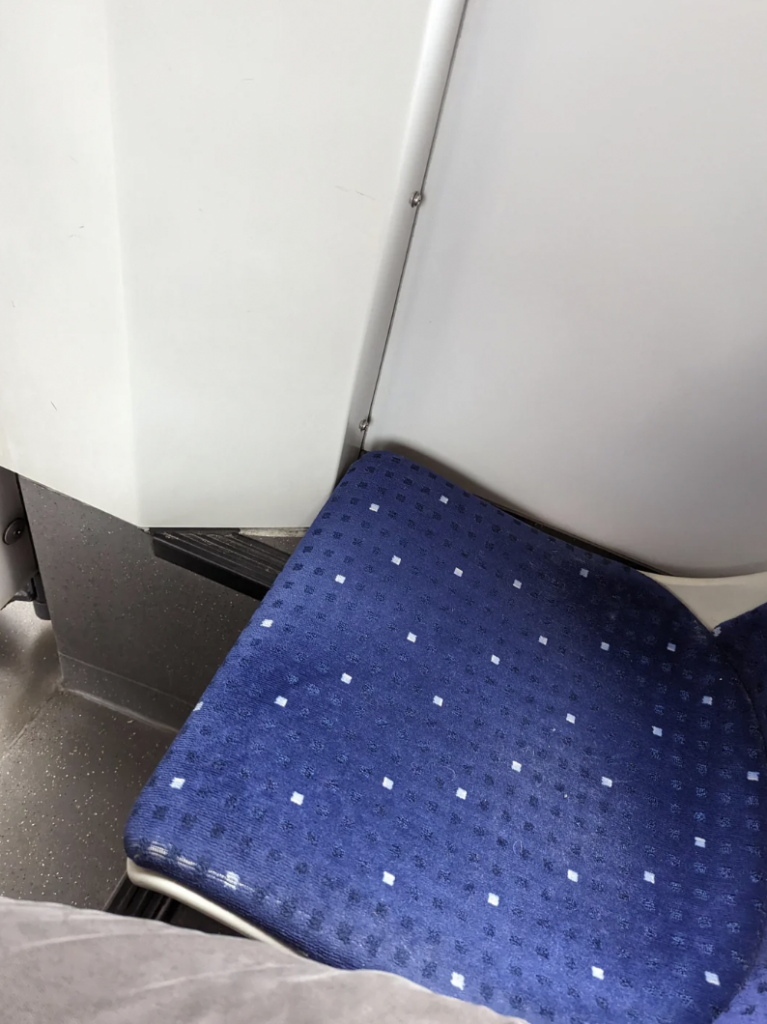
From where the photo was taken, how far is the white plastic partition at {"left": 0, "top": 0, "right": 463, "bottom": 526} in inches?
24.3

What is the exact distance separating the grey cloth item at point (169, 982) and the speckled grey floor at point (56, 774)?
0.73 meters

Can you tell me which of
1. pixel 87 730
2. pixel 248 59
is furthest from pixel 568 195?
pixel 87 730

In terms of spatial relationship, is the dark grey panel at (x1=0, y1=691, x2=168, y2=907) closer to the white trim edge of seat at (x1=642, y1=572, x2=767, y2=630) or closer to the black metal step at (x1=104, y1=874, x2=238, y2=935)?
the black metal step at (x1=104, y1=874, x2=238, y2=935)

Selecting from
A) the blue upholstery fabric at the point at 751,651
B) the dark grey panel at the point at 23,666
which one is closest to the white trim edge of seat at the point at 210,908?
the blue upholstery fabric at the point at 751,651

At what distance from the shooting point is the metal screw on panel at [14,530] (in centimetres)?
120

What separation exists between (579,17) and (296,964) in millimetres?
827

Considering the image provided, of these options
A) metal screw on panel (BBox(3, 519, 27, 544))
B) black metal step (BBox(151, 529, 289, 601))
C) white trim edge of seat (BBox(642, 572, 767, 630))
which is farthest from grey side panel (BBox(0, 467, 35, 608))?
white trim edge of seat (BBox(642, 572, 767, 630))

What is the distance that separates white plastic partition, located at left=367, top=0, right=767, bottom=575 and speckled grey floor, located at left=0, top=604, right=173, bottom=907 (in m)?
0.73

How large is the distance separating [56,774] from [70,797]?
0.16 ft

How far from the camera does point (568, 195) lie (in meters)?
0.79

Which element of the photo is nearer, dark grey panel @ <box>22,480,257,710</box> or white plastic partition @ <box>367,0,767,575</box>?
white plastic partition @ <box>367,0,767,575</box>

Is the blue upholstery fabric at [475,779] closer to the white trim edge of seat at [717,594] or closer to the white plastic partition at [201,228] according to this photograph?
the white trim edge of seat at [717,594]

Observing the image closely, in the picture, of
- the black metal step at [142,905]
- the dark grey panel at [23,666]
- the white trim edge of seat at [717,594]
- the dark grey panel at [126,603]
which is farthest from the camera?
the dark grey panel at [23,666]

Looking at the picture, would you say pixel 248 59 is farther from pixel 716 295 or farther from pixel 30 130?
pixel 716 295
